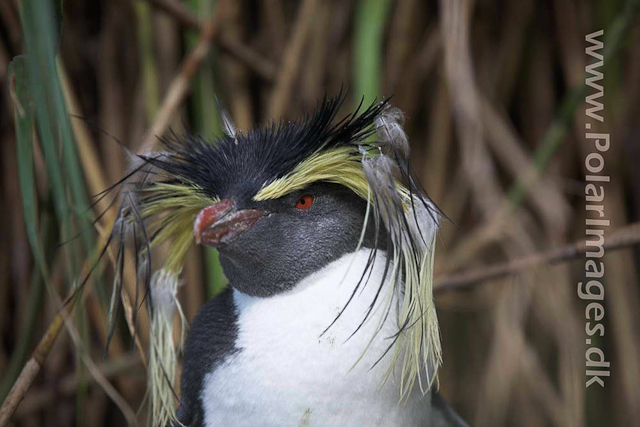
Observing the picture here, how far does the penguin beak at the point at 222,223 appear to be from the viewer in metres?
0.76

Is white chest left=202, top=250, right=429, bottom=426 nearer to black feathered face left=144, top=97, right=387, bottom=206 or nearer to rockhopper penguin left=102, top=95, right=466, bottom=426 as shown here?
rockhopper penguin left=102, top=95, right=466, bottom=426

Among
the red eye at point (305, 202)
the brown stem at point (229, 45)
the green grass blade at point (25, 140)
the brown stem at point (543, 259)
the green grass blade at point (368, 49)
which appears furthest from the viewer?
the brown stem at point (229, 45)

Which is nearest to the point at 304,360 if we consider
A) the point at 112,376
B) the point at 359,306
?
the point at 359,306

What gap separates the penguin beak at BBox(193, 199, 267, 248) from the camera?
2.50 ft

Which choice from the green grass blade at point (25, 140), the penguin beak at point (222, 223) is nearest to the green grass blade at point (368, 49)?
the penguin beak at point (222, 223)

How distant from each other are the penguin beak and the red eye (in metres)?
0.05

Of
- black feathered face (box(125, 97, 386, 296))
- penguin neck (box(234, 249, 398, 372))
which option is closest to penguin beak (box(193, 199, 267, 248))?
black feathered face (box(125, 97, 386, 296))

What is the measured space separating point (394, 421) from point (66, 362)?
1.02 meters

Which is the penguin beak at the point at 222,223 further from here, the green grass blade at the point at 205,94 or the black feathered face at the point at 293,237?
the green grass blade at the point at 205,94

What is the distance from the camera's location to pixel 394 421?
819 millimetres

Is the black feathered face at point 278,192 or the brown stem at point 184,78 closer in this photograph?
→ the black feathered face at point 278,192

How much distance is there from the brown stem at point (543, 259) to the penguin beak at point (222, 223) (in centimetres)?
55

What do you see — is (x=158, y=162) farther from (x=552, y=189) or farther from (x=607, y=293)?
(x=607, y=293)

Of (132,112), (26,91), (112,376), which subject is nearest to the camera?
(26,91)
